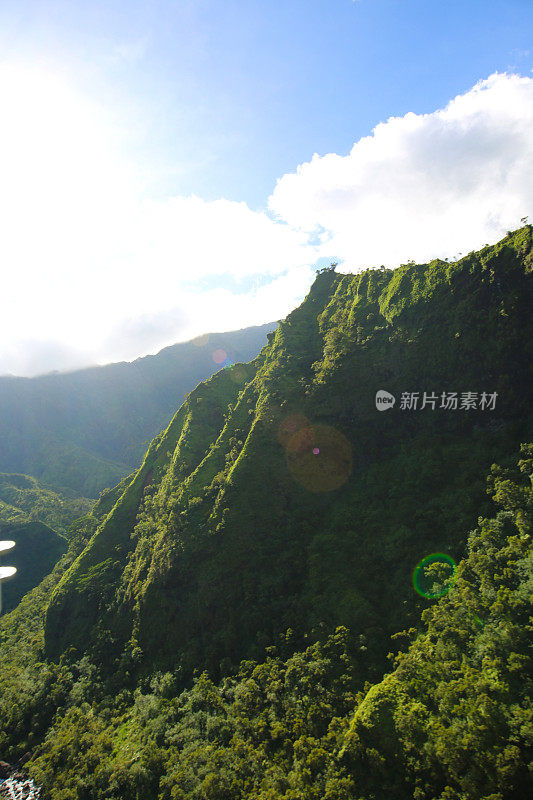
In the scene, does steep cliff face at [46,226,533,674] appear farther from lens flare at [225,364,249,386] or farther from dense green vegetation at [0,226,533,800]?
lens flare at [225,364,249,386]

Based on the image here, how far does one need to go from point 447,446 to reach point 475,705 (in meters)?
20.9

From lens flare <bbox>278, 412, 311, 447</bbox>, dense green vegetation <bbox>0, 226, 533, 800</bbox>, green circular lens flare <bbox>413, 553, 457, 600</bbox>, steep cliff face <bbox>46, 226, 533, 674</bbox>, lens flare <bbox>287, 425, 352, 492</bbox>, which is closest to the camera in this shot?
dense green vegetation <bbox>0, 226, 533, 800</bbox>

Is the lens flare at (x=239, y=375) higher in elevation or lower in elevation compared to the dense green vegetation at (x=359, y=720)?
higher

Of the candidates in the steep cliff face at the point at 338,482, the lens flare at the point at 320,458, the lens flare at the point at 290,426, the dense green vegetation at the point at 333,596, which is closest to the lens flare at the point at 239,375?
the dense green vegetation at the point at 333,596

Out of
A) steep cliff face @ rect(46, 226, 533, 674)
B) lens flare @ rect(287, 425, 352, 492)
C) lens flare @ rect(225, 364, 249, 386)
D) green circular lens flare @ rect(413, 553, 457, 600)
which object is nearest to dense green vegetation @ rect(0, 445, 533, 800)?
green circular lens flare @ rect(413, 553, 457, 600)

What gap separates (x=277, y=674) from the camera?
97.1 feet

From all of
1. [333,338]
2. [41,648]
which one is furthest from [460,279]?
[41,648]

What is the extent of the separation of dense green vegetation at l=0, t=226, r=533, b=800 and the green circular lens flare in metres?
0.17

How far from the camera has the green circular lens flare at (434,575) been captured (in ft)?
89.7

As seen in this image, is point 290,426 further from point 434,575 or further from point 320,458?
point 434,575

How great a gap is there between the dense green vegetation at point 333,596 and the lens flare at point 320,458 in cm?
23

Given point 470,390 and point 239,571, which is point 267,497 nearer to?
point 239,571

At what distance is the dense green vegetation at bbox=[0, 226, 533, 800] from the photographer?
20.8m

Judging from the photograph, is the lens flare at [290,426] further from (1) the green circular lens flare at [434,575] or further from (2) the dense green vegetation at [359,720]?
(2) the dense green vegetation at [359,720]
